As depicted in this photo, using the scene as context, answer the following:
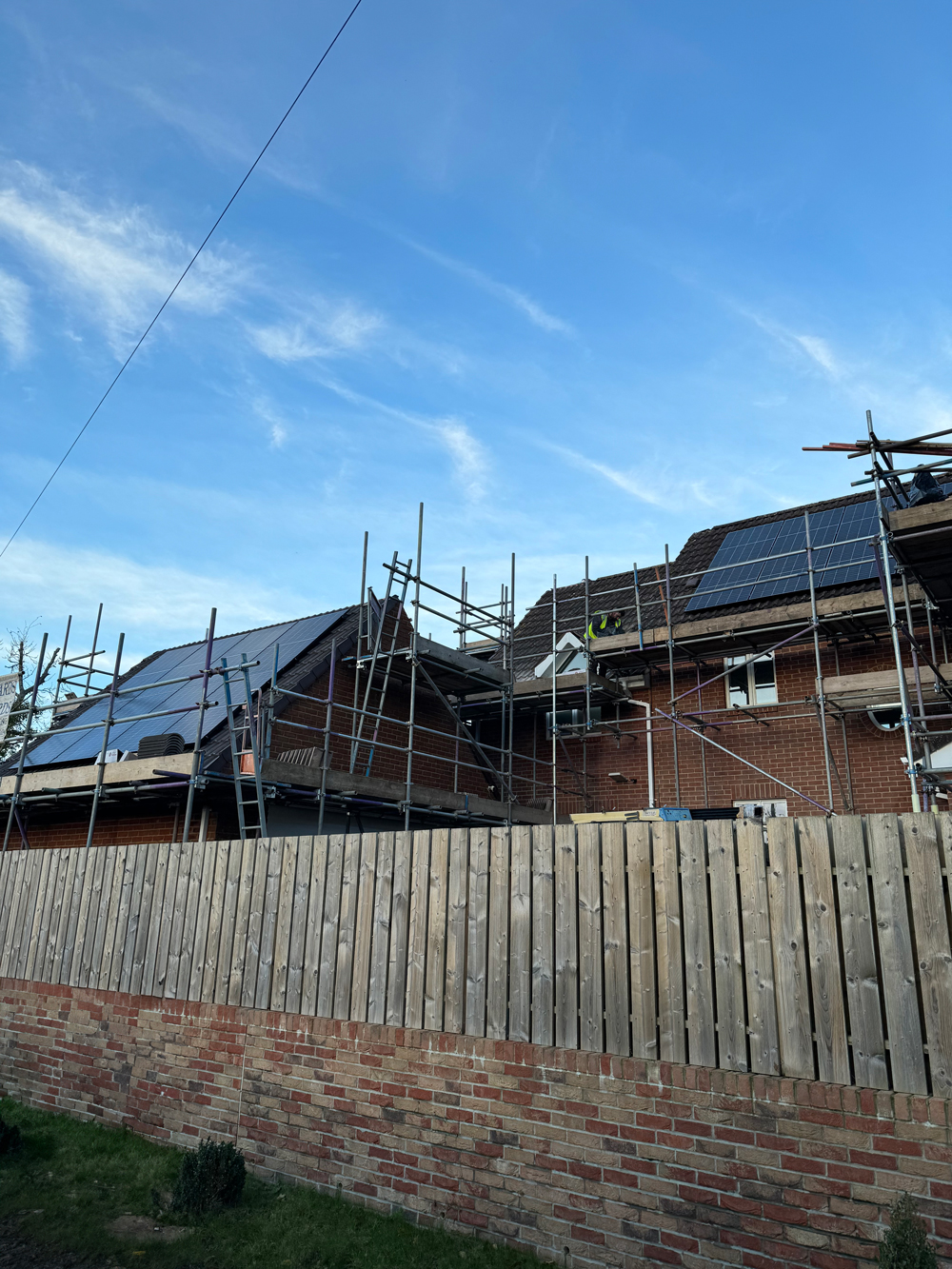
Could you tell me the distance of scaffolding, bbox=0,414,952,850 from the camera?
10914 millimetres

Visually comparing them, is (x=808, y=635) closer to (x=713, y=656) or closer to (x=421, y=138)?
(x=713, y=656)

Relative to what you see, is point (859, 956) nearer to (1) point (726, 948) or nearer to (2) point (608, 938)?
(1) point (726, 948)

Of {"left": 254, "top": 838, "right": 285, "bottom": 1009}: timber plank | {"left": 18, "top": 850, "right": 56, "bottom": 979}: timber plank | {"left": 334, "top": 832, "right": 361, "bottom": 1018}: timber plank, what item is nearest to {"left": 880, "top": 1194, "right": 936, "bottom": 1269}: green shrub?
{"left": 334, "top": 832, "right": 361, "bottom": 1018}: timber plank

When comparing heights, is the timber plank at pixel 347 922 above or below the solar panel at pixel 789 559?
below

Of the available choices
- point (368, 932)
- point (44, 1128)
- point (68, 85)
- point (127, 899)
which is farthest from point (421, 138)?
point (44, 1128)

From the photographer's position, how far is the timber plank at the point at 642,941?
489cm

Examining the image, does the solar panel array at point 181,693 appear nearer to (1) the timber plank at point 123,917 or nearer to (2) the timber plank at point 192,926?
(1) the timber plank at point 123,917

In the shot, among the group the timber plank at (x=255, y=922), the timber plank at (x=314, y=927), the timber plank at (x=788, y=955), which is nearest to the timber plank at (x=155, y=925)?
the timber plank at (x=255, y=922)

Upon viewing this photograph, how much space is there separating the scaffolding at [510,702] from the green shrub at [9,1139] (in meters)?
3.53

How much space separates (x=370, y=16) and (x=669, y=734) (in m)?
11.5

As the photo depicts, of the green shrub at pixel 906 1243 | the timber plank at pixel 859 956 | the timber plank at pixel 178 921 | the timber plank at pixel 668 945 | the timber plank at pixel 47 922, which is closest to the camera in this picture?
the green shrub at pixel 906 1243

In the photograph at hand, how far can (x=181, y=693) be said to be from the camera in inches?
559

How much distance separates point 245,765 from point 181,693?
3.60 m

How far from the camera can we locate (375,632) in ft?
49.0
